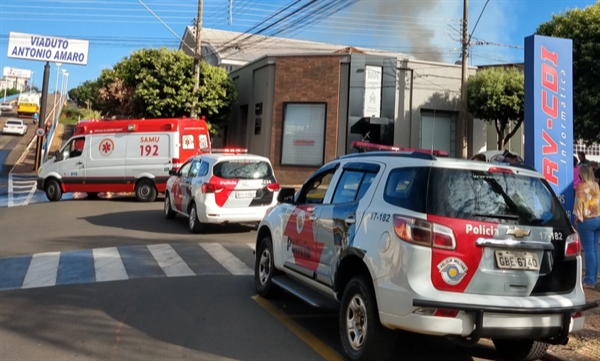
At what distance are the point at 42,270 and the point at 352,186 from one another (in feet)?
Answer: 20.2

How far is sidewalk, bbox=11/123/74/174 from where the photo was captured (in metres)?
36.4

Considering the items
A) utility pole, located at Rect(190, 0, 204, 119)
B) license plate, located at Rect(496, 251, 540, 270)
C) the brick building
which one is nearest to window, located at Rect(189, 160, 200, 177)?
license plate, located at Rect(496, 251, 540, 270)

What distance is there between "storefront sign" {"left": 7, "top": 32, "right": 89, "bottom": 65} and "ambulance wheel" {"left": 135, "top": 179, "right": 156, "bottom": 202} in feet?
62.6

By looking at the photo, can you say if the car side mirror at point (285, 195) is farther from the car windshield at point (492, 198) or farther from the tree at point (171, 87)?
the tree at point (171, 87)

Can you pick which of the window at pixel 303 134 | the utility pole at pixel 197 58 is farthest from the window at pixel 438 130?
the utility pole at pixel 197 58

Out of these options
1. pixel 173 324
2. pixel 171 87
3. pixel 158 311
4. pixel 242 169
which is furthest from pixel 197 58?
pixel 173 324

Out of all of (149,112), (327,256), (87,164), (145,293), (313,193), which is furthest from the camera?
(149,112)

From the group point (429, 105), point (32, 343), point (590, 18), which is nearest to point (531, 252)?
point (32, 343)

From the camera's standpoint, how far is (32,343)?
6227 millimetres

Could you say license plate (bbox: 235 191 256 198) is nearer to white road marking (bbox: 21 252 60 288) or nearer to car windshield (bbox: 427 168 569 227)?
white road marking (bbox: 21 252 60 288)

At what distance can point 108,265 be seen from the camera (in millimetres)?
10172

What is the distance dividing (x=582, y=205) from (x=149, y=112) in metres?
23.8

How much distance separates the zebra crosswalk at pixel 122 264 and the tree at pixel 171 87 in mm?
17482

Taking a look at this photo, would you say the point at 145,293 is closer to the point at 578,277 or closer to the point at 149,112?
the point at 578,277
